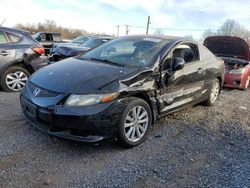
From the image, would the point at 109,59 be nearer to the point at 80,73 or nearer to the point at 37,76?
the point at 80,73

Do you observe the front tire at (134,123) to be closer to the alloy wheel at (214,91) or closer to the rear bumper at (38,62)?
the alloy wheel at (214,91)

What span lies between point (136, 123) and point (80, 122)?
0.86 metres

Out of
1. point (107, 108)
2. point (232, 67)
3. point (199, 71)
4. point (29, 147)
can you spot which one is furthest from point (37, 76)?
point (232, 67)

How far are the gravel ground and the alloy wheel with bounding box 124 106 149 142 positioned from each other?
0.20 m

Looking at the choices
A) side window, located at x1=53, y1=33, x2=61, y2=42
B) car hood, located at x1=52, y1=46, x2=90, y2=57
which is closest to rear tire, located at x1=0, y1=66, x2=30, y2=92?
car hood, located at x1=52, y1=46, x2=90, y2=57

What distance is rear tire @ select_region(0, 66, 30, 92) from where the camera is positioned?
608cm

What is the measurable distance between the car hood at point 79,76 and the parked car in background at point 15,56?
251cm

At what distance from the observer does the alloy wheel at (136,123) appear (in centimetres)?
355

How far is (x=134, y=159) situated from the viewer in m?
3.35

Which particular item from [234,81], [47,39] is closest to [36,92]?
[234,81]

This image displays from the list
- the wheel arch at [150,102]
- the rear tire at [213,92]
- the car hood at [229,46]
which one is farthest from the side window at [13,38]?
the car hood at [229,46]

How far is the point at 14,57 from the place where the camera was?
611cm

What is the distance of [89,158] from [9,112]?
2.19 m

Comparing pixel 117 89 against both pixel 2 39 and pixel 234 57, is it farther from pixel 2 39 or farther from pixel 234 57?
pixel 234 57
